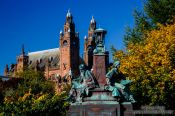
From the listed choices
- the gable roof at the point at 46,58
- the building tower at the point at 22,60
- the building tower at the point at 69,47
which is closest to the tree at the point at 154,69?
the building tower at the point at 69,47

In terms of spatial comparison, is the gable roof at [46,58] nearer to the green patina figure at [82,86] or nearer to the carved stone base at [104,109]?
the green patina figure at [82,86]

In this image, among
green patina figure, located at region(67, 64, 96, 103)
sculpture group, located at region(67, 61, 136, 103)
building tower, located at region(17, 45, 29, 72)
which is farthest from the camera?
building tower, located at region(17, 45, 29, 72)

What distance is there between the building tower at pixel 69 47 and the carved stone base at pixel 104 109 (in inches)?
3506

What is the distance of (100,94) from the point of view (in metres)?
22.3

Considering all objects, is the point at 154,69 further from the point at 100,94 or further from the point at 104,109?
the point at 104,109

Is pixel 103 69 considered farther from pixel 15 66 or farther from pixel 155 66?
pixel 15 66

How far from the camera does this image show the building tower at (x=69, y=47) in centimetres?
11262

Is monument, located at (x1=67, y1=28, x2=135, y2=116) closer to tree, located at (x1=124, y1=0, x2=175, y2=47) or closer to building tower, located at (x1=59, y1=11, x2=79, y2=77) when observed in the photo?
tree, located at (x1=124, y1=0, x2=175, y2=47)

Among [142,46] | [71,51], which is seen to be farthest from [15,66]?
[142,46]

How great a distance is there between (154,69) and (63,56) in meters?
79.9

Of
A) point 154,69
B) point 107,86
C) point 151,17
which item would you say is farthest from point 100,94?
point 151,17

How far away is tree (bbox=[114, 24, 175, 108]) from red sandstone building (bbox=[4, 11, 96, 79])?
239 feet

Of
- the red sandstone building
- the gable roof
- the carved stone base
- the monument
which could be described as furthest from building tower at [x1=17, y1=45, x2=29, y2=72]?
the carved stone base

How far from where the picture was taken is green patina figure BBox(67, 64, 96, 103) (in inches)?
884
